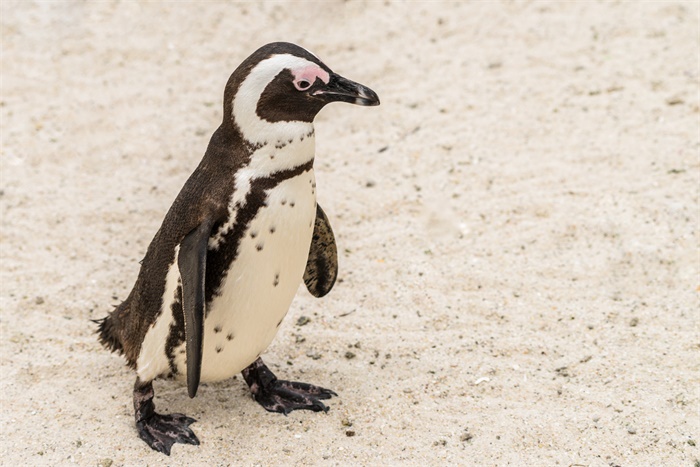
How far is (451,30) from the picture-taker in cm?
616

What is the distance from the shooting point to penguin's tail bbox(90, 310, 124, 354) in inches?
124

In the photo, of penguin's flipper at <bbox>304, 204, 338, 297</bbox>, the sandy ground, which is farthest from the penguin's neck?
the sandy ground

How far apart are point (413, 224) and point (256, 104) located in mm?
1911

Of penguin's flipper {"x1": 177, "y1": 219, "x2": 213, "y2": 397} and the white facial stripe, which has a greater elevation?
the white facial stripe

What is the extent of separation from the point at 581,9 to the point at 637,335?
341 centimetres

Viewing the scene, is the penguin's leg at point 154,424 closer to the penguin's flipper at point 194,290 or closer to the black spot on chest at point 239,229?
the penguin's flipper at point 194,290

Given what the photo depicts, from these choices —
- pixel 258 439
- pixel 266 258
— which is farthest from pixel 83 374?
pixel 266 258

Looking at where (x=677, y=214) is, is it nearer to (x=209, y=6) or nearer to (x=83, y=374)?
(x=83, y=374)

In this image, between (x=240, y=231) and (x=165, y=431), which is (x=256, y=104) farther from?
(x=165, y=431)

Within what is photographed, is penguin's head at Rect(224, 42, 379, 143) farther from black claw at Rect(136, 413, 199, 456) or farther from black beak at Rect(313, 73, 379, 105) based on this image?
black claw at Rect(136, 413, 199, 456)

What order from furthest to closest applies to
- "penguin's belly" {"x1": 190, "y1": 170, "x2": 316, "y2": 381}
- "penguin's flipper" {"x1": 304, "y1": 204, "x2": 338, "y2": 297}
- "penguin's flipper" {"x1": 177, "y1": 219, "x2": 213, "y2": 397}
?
"penguin's flipper" {"x1": 304, "y1": 204, "x2": 338, "y2": 297} < "penguin's belly" {"x1": 190, "y1": 170, "x2": 316, "y2": 381} < "penguin's flipper" {"x1": 177, "y1": 219, "x2": 213, "y2": 397}

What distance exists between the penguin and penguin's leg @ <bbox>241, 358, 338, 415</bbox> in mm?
266

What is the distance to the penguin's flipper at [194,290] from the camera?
8.21ft

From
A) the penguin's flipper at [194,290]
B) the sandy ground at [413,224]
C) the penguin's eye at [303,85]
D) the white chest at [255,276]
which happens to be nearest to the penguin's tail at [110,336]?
the sandy ground at [413,224]
